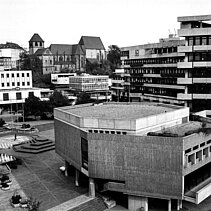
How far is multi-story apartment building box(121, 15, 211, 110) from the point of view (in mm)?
51438

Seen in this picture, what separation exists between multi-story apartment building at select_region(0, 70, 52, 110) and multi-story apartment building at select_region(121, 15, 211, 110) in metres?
36.1

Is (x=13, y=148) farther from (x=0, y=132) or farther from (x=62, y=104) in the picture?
(x=62, y=104)

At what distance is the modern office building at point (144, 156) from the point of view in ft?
91.9

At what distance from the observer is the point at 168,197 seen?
28.5m

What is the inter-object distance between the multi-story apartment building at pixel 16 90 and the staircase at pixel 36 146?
37.8 metres

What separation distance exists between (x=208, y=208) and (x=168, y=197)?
5491 millimetres

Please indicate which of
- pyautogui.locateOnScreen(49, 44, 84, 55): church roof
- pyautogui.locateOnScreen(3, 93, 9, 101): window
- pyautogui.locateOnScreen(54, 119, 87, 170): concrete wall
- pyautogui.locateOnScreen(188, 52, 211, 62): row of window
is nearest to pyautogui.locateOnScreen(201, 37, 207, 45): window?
pyautogui.locateOnScreen(188, 52, 211, 62): row of window

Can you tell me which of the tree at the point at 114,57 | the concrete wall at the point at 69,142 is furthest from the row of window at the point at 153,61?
the tree at the point at 114,57

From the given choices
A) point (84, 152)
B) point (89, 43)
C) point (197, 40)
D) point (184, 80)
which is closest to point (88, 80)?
point (184, 80)

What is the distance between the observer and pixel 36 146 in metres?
57.3

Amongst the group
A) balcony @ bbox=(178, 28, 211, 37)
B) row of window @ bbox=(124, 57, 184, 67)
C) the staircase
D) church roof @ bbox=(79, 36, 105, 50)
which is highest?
church roof @ bbox=(79, 36, 105, 50)

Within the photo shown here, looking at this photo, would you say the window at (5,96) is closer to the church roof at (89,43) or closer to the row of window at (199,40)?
the row of window at (199,40)

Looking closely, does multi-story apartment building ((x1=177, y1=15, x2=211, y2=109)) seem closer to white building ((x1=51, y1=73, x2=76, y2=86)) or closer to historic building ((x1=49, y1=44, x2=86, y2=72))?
white building ((x1=51, y1=73, x2=76, y2=86))

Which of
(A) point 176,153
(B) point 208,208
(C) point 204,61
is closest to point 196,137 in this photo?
(A) point 176,153
